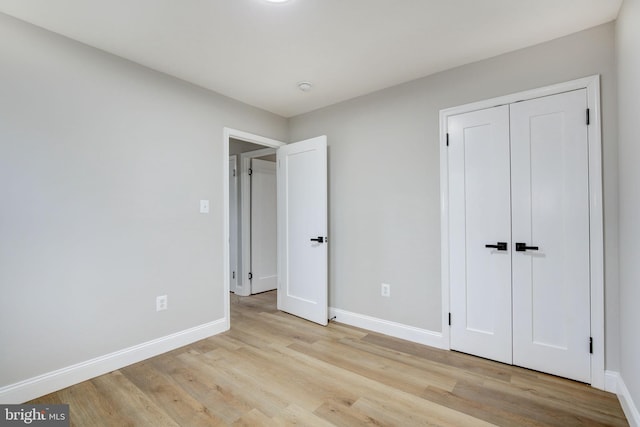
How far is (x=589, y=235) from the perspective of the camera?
2018 millimetres

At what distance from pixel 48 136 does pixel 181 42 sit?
1.10 meters

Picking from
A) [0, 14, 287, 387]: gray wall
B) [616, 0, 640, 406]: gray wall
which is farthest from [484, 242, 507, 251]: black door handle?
[0, 14, 287, 387]: gray wall

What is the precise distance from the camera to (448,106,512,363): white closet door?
7.66 ft

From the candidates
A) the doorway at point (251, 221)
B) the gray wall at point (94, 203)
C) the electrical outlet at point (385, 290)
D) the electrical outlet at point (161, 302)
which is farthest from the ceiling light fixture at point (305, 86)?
the electrical outlet at point (161, 302)

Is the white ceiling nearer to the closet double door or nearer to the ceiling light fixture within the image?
the ceiling light fixture

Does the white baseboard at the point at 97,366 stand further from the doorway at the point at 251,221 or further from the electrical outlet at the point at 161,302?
the doorway at the point at 251,221

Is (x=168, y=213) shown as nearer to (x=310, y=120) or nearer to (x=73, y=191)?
(x=73, y=191)

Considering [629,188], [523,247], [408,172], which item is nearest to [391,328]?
[523,247]

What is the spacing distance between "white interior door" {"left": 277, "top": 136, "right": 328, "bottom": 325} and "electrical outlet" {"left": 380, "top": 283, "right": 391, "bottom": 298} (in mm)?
609

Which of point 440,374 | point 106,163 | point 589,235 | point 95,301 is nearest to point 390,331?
point 440,374

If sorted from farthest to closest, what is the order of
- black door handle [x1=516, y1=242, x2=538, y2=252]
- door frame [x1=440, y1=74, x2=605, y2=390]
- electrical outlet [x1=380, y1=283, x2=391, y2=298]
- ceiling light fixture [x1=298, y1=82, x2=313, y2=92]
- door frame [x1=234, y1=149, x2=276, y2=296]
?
1. door frame [x1=234, y1=149, x2=276, y2=296]
2. electrical outlet [x1=380, y1=283, x2=391, y2=298]
3. ceiling light fixture [x1=298, y1=82, x2=313, y2=92]
4. black door handle [x1=516, y1=242, x2=538, y2=252]
5. door frame [x1=440, y1=74, x2=605, y2=390]

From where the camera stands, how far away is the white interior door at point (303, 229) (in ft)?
10.7

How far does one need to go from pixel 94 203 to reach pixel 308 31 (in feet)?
6.51

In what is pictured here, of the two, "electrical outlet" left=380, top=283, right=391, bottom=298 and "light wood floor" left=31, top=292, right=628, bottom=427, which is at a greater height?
"electrical outlet" left=380, top=283, right=391, bottom=298
